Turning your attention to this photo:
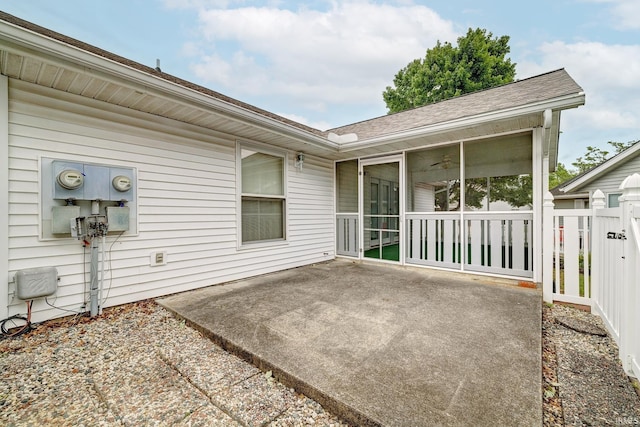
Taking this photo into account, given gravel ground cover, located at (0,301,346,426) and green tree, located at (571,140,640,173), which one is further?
green tree, located at (571,140,640,173)

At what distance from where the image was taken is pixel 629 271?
173 cm

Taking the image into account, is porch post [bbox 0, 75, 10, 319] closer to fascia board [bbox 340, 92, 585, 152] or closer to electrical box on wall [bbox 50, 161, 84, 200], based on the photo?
electrical box on wall [bbox 50, 161, 84, 200]

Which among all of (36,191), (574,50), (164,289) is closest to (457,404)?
(164,289)

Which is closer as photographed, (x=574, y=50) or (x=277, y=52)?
(x=277, y=52)

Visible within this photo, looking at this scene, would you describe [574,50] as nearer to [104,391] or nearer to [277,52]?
[277,52]

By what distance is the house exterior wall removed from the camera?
2479 mm

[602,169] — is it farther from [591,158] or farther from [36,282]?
[591,158]

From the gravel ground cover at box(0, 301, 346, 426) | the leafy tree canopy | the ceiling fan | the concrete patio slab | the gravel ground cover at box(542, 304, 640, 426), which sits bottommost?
the gravel ground cover at box(0, 301, 346, 426)

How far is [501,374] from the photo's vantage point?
1662mm

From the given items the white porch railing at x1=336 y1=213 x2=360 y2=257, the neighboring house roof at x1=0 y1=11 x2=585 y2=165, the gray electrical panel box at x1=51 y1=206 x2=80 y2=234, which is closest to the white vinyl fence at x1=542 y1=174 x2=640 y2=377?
the neighboring house roof at x1=0 y1=11 x2=585 y2=165

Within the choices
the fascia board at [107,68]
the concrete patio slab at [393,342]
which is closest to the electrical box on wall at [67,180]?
the fascia board at [107,68]

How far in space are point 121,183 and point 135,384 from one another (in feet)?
7.21

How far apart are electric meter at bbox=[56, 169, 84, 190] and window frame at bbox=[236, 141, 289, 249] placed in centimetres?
187

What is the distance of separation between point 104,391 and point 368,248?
460 centimetres
